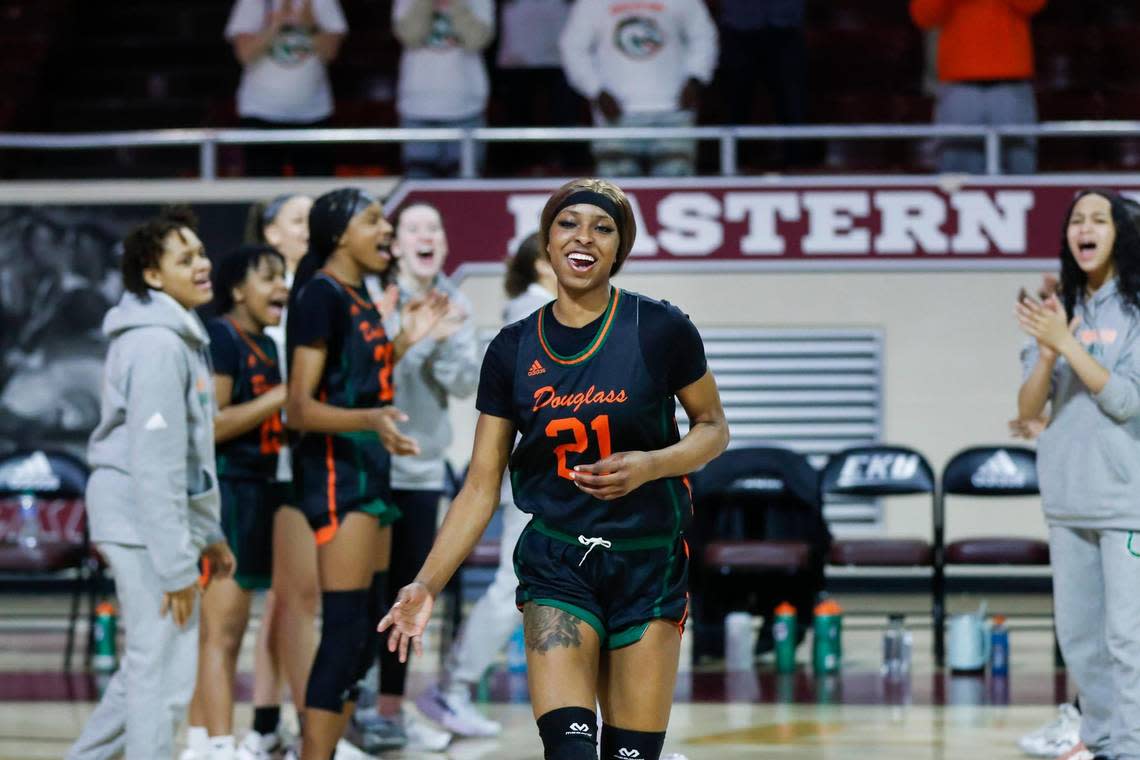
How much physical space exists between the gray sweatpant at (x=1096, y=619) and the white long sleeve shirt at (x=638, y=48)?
556 centimetres

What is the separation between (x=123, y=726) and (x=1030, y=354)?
132 inches

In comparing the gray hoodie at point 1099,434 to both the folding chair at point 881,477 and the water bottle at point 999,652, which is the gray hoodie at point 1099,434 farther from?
the folding chair at point 881,477

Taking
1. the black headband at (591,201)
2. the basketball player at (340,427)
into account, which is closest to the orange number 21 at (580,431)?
the black headband at (591,201)

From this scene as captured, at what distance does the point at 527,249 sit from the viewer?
7406 mm

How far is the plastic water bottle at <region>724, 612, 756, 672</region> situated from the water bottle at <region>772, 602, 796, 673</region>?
16cm

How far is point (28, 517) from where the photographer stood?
10.6 metres

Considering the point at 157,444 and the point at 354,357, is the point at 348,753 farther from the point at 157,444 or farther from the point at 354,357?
the point at 157,444

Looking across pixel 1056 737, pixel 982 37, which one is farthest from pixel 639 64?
pixel 1056 737

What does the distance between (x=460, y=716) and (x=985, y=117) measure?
564cm

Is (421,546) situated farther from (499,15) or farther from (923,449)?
(499,15)

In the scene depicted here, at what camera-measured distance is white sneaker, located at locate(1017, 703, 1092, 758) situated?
22.4ft

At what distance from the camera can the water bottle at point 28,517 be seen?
33.7 ft

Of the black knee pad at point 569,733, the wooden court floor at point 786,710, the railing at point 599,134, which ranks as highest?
the railing at point 599,134

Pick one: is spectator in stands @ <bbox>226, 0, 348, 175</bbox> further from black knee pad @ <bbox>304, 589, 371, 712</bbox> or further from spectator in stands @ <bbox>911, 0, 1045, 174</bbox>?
black knee pad @ <bbox>304, 589, 371, 712</bbox>
